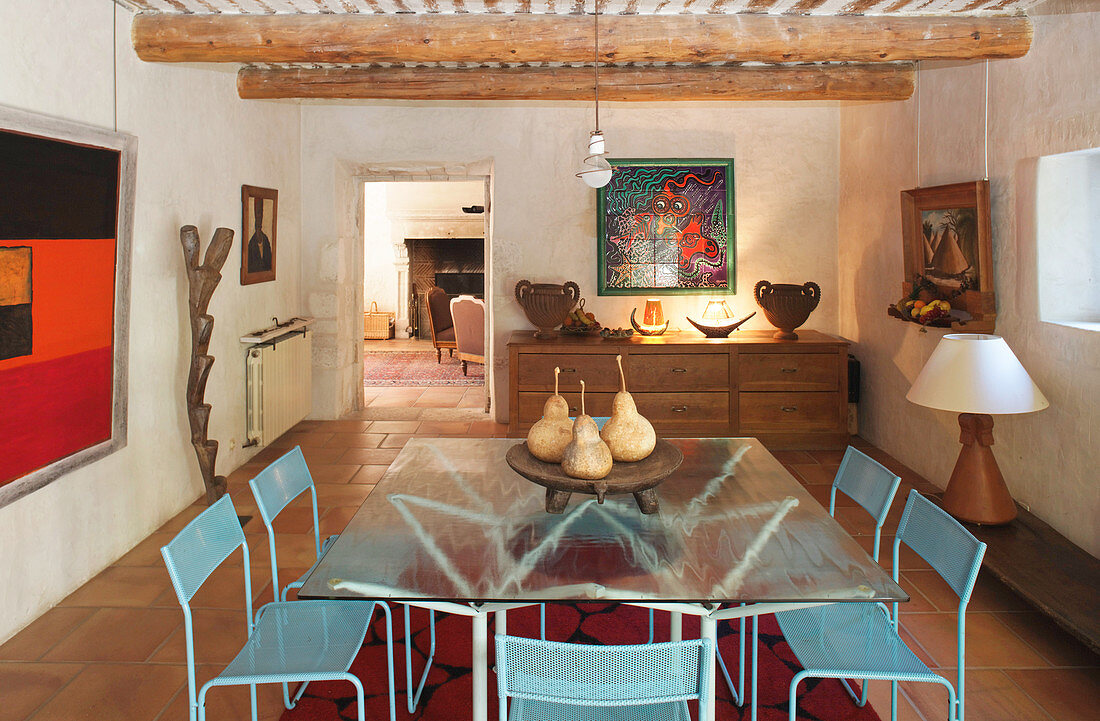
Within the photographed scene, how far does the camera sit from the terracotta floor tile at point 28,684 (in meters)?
2.72

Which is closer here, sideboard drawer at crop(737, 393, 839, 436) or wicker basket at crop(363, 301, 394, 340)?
sideboard drawer at crop(737, 393, 839, 436)

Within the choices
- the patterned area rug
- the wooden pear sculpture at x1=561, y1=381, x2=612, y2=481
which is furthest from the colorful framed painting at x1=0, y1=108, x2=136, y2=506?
the patterned area rug

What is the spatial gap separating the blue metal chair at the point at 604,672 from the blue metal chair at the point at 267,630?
24.0 inches

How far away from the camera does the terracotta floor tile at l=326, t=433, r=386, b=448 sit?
627 centimetres

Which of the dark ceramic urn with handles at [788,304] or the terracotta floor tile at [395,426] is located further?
the terracotta floor tile at [395,426]

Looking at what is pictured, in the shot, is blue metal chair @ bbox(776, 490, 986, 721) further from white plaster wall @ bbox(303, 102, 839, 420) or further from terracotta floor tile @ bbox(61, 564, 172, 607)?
white plaster wall @ bbox(303, 102, 839, 420)

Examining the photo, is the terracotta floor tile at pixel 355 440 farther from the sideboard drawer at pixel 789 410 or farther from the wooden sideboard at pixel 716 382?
the sideboard drawer at pixel 789 410

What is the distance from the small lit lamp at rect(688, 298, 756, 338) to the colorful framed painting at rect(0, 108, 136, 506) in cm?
411

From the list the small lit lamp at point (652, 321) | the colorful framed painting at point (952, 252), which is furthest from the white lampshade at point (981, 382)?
the small lit lamp at point (652, 321)

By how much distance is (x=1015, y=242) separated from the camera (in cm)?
418

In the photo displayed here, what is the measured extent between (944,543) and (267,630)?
200cm

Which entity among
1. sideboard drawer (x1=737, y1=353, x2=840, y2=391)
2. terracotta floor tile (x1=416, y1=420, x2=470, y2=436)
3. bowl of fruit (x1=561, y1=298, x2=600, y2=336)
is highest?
bowl of fruit (x1=561, y1=298, x2=600, y2=336)

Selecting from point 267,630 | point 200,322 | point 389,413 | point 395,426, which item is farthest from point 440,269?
point 267,630

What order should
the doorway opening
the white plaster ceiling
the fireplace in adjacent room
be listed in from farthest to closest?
the fireplace in adjacent room
the doorway opening
the white plaster ceiling
